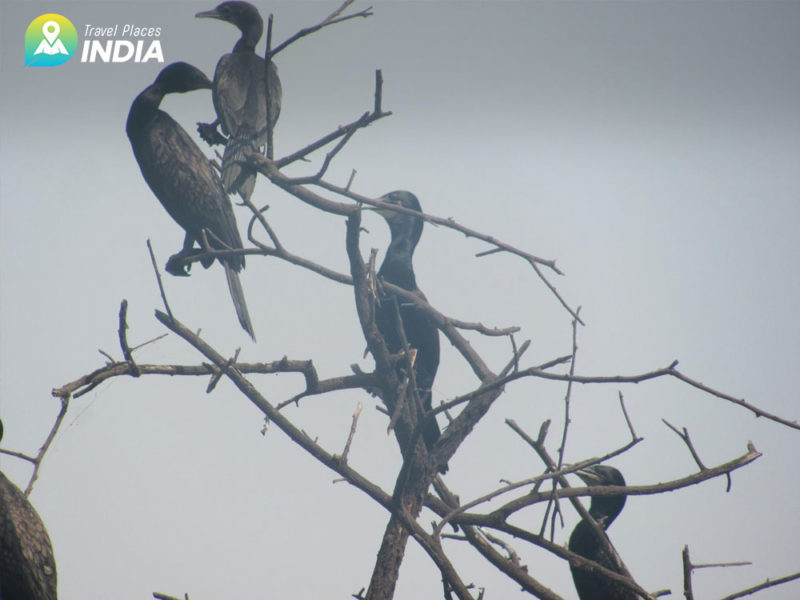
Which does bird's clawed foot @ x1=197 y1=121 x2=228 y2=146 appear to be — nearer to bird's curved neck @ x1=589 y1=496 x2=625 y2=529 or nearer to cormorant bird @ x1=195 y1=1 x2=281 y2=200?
cormorant bird @ x1=195 y1=1 x2=281 y2=200

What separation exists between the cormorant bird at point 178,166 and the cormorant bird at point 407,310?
651 mm

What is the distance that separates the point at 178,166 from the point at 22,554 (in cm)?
157

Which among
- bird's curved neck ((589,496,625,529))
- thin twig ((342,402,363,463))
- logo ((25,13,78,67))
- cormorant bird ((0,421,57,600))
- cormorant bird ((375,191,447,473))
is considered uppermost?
logo ((25,13,78,67))

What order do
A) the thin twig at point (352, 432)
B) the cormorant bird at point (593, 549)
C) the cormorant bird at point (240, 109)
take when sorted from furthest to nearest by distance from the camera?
1. the cormorant bird at point (240, 109)
2. the cormorant bird at point (593, 549)
3. the thin twig at point (352, 432)

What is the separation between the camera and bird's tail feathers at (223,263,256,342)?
9.50ft

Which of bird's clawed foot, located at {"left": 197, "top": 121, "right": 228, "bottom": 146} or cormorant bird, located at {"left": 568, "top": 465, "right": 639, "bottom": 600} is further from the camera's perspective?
bird's clawed foot, located at {"left": 197, "top": 121, "right": 228, "bottom": 146}

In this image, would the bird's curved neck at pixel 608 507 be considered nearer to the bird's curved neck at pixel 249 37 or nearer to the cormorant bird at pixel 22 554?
the cormorant bird at pixel 22 554

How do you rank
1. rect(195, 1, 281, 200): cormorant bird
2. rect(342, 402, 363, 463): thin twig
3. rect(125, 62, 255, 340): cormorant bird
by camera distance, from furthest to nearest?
rect(125, 62, 255, 340): cormorant bird
rect(195, 1, 281, 200): cormorant bird
rect(342, 402, 363, 463): thin twig

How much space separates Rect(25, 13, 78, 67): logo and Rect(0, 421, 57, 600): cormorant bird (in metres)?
2.00

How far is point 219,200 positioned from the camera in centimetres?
315

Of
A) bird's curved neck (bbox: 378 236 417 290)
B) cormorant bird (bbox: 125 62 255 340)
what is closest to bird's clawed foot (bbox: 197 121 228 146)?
cormorant bird (bbox: 125 62 255 340)

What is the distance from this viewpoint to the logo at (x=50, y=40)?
3.45m

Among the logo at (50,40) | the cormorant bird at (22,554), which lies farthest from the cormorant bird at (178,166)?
the cormorant bird at (22,554)

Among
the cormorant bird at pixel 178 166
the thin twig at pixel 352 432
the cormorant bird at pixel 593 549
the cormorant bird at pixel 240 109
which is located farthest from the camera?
the cormorant bird at pixel 178 166
